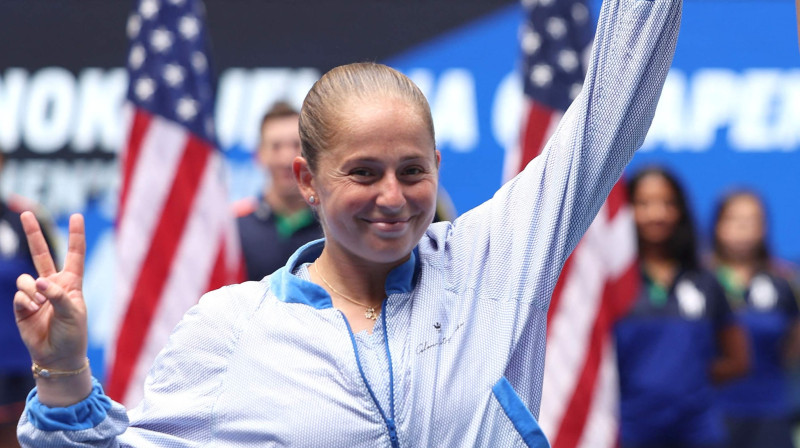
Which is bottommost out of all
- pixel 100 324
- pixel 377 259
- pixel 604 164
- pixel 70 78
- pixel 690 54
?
pixel 100 324

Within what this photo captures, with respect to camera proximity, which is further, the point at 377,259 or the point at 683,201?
the point at 683,201

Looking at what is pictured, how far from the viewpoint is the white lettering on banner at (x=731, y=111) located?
19.3ft

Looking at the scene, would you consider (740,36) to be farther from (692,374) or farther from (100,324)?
(100,324)

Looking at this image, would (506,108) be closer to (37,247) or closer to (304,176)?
(304,176)

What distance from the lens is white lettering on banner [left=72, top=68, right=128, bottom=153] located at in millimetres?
5598

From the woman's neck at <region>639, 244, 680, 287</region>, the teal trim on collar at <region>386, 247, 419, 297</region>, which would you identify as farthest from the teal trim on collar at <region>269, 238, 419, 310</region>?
the woman's neck at <region>639, 244, 680, 287</region>

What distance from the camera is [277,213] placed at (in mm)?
4117

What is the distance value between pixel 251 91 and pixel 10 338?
1696 millimetres

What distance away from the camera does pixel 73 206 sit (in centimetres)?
550

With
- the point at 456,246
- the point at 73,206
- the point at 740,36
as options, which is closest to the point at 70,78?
the point at 73,206

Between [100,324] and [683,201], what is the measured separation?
8.90ft

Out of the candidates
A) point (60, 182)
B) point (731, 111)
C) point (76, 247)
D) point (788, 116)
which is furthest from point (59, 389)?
point (788, 116)

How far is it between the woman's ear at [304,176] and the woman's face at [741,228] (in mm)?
3850

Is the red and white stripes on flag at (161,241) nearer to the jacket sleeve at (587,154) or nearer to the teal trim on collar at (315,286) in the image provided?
the teal trim on collar at (315,286)
